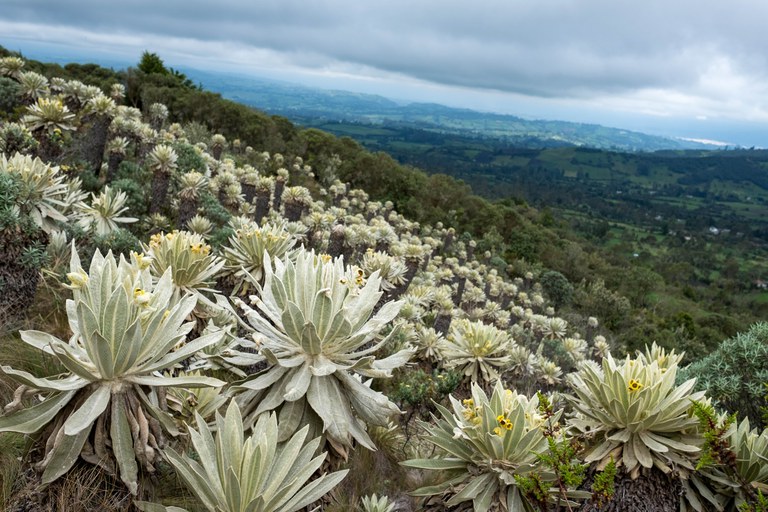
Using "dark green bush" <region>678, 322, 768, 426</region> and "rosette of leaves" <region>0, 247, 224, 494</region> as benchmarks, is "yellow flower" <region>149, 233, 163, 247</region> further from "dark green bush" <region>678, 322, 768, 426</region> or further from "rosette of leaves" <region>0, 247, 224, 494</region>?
"dark green bush" <region>678, 322, 768, 426</region>

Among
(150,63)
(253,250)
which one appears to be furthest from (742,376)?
(150,63)

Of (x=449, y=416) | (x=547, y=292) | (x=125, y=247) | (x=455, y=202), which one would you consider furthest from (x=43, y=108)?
(x=455, y=202)

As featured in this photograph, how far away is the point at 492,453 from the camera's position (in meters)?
3.10

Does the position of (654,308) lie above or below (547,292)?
below

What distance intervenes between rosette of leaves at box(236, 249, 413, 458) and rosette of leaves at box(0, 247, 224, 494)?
0.44 meters

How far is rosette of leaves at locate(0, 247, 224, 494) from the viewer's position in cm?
216

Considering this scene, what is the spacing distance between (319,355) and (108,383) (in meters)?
1.05

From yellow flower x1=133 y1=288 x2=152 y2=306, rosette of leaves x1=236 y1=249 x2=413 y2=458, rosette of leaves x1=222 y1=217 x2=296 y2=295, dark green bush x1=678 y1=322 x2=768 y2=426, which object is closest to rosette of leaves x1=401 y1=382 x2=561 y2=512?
rosette of leaves x1=236 y1=249 x2=413 y2=458

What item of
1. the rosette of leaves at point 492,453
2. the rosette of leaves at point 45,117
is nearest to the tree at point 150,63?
the rosette of leaves at point 45,117

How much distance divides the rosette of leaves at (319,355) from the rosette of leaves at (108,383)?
0.44 metres

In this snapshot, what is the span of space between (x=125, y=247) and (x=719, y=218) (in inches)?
6387

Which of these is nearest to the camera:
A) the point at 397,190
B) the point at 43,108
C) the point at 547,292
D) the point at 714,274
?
the point at 43,108

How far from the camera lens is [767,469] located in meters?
2.96

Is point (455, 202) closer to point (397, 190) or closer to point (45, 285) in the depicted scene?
point (397, 190)
